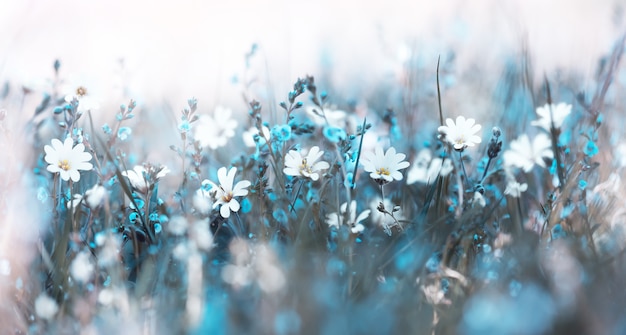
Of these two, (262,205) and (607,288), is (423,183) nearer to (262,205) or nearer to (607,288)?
(262,205)

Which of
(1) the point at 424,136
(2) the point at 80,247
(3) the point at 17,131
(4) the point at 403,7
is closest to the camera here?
(2) the point at 80,247

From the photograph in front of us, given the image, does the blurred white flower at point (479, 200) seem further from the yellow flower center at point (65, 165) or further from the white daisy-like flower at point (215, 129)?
the yellow flower center at point (65, 165)

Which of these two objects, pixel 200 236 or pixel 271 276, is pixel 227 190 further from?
pixel 271 276

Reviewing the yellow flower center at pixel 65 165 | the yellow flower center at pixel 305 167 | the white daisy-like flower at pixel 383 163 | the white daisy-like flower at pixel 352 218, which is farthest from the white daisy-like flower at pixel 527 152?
the yellow flower center at pixel 65 165

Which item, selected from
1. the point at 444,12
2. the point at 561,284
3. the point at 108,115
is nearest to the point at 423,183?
the point at 561,284

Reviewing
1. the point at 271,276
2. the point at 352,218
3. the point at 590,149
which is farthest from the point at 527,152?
the point at 271,276
